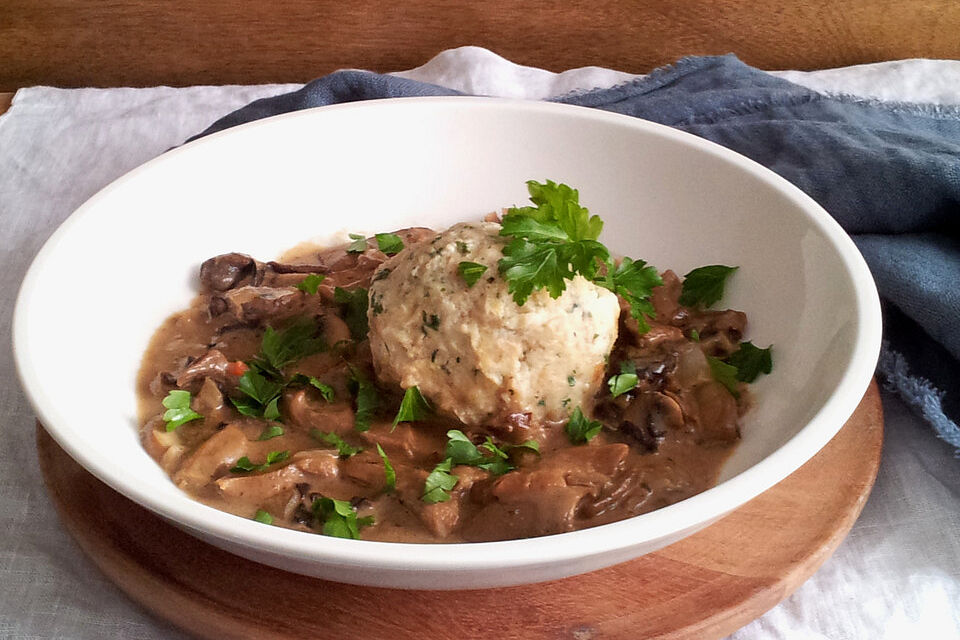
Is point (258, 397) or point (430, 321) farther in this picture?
point (258, 397)

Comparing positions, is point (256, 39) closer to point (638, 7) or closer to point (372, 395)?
point (638, 7)

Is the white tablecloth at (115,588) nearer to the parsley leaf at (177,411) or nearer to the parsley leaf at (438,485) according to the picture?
the parsley leaf at (177,411)

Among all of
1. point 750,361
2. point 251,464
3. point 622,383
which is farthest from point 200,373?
point 750,361

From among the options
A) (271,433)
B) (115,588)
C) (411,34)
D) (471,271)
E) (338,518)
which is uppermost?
(471,271)

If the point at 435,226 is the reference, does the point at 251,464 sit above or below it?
above

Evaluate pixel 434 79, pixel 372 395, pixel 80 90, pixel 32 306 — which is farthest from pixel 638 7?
pixel 32 306

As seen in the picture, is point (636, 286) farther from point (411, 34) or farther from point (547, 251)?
point (411, 34)

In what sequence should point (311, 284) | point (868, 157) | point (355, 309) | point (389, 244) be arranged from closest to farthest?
point (355, 309), point (311, 284), point (389, 244), point (868, 157)

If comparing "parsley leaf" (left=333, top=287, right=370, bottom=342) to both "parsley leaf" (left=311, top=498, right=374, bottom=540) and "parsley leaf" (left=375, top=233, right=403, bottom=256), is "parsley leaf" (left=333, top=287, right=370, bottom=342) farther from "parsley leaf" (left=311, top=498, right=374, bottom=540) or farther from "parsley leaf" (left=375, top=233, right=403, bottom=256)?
"parsley leaf" (left=311, top=498, right=374, bottom=540)

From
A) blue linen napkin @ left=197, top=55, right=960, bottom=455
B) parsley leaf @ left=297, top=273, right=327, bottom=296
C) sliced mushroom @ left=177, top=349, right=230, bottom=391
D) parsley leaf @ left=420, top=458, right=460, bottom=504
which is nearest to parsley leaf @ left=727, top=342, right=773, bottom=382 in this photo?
blue linen napkin @ left=197, top=55, right=960, bottom=455
